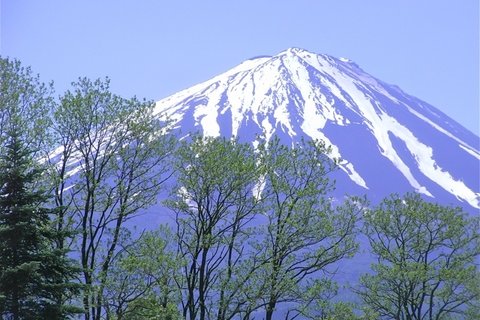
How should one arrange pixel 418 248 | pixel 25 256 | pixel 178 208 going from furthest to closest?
pixel 418 248
pixel 178 208
pixel 25 256

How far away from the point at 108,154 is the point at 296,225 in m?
8.28

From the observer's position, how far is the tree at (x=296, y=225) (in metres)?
28.3

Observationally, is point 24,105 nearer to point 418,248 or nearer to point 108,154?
point 108,154

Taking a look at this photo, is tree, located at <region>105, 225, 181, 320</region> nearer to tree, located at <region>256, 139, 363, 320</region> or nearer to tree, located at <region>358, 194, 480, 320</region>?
tree, located at <region>256, 139, 363, 320</region>

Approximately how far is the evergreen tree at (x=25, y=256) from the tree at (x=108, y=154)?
483 cm

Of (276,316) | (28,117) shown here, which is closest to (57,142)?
(28,117)

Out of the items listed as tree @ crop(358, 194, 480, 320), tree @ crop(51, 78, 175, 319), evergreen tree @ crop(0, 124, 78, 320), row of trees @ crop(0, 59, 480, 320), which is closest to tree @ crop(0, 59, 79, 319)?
evergreen tree @ crop(0, 124, 78, 320)

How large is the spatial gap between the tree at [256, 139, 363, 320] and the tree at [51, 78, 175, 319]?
4.85m

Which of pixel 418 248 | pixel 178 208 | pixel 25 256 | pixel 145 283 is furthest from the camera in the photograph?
pixel 418 248

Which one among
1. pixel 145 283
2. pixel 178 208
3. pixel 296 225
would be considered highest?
pixel 178 208

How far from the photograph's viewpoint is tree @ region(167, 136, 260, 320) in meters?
27.9

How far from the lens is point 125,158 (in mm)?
29984

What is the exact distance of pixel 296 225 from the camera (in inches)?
1139

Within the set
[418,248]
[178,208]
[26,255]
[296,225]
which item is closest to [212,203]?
[178,208]
